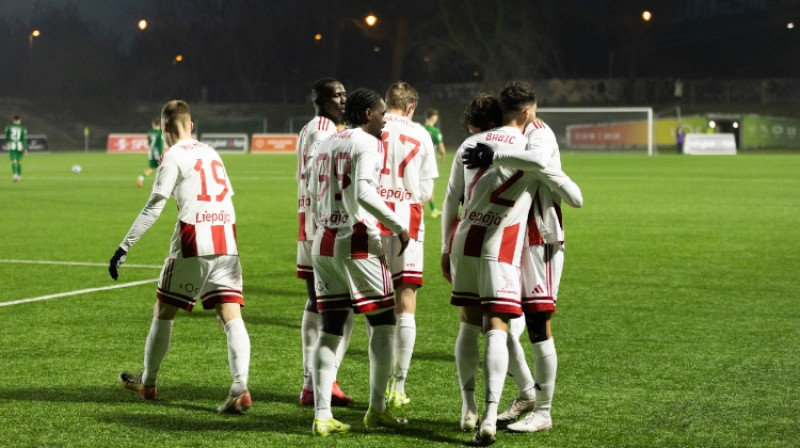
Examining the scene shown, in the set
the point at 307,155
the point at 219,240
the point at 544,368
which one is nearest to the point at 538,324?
the point at 544,368

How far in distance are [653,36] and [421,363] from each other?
296 feet

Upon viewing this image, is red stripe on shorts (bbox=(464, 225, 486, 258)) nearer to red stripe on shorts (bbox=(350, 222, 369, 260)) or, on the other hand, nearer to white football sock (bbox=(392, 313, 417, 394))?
red stripe on shorts (bbox=(350, 222, 369, 260))

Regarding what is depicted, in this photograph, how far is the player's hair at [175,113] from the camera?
23.2 ft

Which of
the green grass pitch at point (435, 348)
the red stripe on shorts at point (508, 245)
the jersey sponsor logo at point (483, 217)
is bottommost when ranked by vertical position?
the green grass pitch at point (435, 348)

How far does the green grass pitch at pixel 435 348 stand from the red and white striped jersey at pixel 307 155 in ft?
3.75

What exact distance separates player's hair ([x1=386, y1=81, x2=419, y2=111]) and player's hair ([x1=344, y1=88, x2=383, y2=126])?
1.02m

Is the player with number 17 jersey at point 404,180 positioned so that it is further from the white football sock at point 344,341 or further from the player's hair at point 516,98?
the player's hair at point 516,98

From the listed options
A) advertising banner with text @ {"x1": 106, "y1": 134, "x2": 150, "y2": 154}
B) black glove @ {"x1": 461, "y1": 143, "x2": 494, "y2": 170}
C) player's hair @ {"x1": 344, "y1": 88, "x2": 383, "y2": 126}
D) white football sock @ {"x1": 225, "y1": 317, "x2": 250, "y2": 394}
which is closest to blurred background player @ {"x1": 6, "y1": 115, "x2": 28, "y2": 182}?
white football sock @ {"x1": 225, "y1": 317, "x2": 250, "y2": 394}

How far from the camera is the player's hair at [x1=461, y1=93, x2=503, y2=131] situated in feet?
21.1

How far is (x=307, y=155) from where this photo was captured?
24.1ft

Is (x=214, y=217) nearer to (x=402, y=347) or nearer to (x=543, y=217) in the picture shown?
(x=402, y=347)

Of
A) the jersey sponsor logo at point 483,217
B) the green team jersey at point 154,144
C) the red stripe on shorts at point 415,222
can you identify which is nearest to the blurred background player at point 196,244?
the red stripe on shorts at point 415,222

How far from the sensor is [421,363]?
28.3 ft

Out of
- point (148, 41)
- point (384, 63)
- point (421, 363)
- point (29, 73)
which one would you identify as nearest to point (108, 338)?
point (421, 363)
